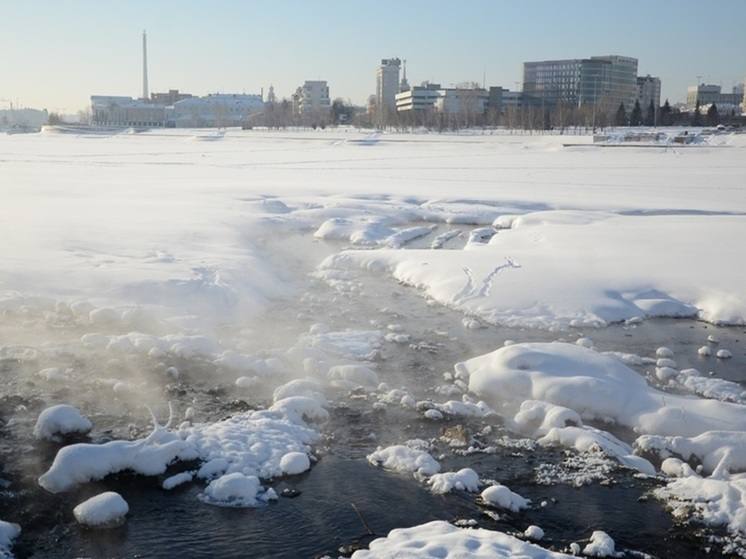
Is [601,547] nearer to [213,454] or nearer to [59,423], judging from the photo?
[213,454]

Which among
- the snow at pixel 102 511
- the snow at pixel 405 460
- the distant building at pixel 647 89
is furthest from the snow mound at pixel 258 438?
the distant building at pixel 647 89

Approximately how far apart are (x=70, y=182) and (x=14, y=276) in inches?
845

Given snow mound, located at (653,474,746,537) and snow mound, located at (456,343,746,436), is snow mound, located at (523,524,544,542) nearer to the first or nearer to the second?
snow mound, located at (653,474,746,537)

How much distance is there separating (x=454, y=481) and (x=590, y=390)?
8.61 ft

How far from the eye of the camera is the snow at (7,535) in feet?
18.3

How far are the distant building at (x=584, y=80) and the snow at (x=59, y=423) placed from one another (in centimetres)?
15929

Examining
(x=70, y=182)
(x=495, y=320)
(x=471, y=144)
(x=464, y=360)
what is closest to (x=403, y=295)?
(x=495, y=320)

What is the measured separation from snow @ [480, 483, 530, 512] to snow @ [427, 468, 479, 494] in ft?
0.65

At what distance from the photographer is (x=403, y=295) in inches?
552

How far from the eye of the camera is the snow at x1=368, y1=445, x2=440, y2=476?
698 cm

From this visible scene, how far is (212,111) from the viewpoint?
166625 millimetres

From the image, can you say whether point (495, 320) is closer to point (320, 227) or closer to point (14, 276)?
point (14, 276)

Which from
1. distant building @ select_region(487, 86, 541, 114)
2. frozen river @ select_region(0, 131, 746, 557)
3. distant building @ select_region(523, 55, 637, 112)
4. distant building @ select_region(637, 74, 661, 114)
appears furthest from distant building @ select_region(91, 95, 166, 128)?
frozen river @ select_region(0, 131, 746, 557)

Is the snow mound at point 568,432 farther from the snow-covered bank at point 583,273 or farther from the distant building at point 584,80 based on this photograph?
the distant building at point 584,80
